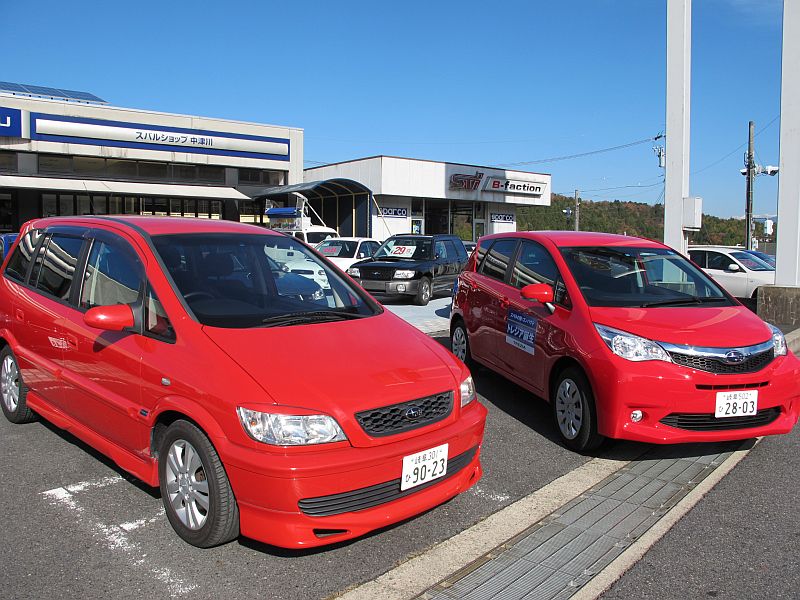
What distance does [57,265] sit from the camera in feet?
15.1

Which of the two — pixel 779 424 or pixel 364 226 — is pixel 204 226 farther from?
pixel 364 226

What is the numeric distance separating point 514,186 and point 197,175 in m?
17.4

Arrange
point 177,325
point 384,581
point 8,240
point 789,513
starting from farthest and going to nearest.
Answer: point 8,240 < point 789,513 < point 177,325 < point 384,581

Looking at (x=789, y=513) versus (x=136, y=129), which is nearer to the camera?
(x=789, y=513)

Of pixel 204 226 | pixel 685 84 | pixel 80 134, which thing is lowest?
pixel 204 226

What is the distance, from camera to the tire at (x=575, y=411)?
15.1ft

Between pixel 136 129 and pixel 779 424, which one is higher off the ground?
pixel 136 129

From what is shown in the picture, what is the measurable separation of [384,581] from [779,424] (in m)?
3.19

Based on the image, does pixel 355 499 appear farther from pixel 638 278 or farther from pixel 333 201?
pixel 333 201

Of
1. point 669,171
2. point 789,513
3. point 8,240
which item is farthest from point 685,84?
point 8,240

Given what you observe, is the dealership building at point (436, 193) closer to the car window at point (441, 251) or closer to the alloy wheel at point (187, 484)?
the car window at point (441, 251)

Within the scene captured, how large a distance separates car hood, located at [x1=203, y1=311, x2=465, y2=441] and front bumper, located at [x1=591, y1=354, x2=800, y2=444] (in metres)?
1.29

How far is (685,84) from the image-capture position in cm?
1112

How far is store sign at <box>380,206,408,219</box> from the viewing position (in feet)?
106
